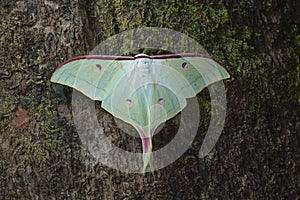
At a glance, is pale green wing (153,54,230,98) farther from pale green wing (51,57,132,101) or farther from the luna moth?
pale green wing (51,57,132,101)

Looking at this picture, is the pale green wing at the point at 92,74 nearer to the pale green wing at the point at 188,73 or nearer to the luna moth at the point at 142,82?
the luna moth at the point at 142,82

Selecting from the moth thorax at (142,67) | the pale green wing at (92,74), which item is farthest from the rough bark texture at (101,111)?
the moth thorax at (142,67)

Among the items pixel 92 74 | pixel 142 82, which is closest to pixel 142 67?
pixel 142 82

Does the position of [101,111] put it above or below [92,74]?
below

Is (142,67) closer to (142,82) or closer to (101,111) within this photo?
(142,82)

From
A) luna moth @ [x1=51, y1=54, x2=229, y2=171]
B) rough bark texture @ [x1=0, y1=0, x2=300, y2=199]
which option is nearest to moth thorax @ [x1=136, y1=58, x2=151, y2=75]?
luna moth @ [x1=51, y1=54, x2=229, y2=171]
